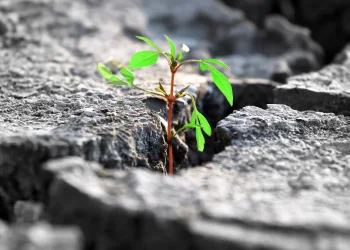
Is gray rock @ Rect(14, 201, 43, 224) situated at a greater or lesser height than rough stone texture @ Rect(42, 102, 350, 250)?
lesser

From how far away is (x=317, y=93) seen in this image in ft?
5.58

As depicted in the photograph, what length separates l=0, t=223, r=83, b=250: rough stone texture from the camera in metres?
0.73

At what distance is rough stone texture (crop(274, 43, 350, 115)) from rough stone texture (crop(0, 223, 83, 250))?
1.15 m

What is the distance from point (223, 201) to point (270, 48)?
2.12 m

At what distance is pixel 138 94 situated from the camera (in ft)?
5.21

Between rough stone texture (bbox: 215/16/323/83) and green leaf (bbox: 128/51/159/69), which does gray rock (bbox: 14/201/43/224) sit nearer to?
green leaf (bbox: 128/51/159/69)

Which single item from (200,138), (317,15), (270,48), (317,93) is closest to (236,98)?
(317,93)

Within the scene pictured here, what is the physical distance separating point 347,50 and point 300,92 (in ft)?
2.89

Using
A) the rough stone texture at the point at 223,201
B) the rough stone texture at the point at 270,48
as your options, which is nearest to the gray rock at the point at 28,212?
the rough stone texture at the point at 223,201

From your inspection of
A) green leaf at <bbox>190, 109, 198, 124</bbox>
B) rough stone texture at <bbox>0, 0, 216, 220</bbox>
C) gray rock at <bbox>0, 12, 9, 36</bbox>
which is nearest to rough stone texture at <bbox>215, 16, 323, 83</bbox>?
rough stone texture at <bbox>0, 0, 216, 220</bbox>

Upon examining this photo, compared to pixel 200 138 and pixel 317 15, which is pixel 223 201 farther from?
pixel 317 15

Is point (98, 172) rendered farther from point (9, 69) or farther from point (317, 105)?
point (9, 69)

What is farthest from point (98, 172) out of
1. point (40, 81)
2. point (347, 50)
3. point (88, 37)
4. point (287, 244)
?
point (347, 50)

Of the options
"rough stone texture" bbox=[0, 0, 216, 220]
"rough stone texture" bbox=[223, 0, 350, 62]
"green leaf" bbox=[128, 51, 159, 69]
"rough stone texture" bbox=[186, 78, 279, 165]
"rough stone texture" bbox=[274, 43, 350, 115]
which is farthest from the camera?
"rough stone texture" bbox=[223, 0, 350, 62]
